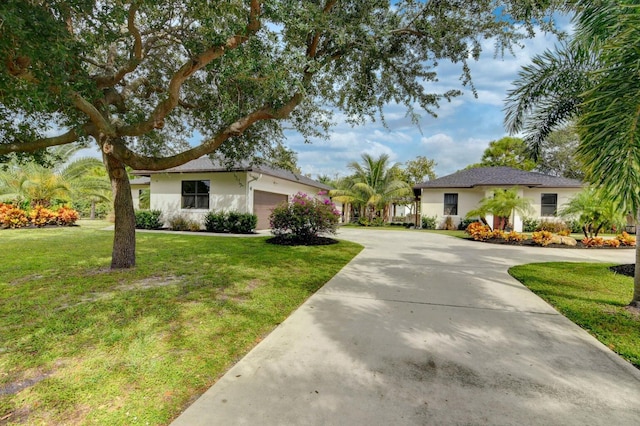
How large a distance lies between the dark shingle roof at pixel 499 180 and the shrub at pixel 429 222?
90.9 inches

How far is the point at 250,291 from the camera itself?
538 cm

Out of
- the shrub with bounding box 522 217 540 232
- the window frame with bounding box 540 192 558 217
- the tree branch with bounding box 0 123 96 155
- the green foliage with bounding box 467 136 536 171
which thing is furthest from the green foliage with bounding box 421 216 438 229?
the tree branch with bounding box 0 123 96 155

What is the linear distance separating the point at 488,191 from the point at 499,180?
1.15m

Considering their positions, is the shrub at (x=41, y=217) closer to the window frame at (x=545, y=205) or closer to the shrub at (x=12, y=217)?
the shrub at (x=12, y=217)

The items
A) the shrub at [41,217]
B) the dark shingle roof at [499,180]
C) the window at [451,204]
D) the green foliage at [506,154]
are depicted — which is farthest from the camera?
the green foliage at [506,154]

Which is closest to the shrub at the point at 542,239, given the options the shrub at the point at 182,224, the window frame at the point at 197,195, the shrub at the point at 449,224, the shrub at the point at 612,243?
the shrub at the point at 612,243

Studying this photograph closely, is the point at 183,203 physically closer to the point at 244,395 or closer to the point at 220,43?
the point at 220,43

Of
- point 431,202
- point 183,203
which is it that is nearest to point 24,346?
point 183,203

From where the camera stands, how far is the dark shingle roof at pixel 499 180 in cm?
1983

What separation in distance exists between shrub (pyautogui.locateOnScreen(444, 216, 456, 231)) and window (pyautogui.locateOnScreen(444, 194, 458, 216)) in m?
0.38

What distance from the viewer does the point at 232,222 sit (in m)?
16.2

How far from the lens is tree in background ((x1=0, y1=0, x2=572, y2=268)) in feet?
14.1

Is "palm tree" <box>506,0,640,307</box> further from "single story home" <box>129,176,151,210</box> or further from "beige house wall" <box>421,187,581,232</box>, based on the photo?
"single story home" <box>129,176,151,210</box>

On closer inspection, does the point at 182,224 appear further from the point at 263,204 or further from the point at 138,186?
the point at 138,186
